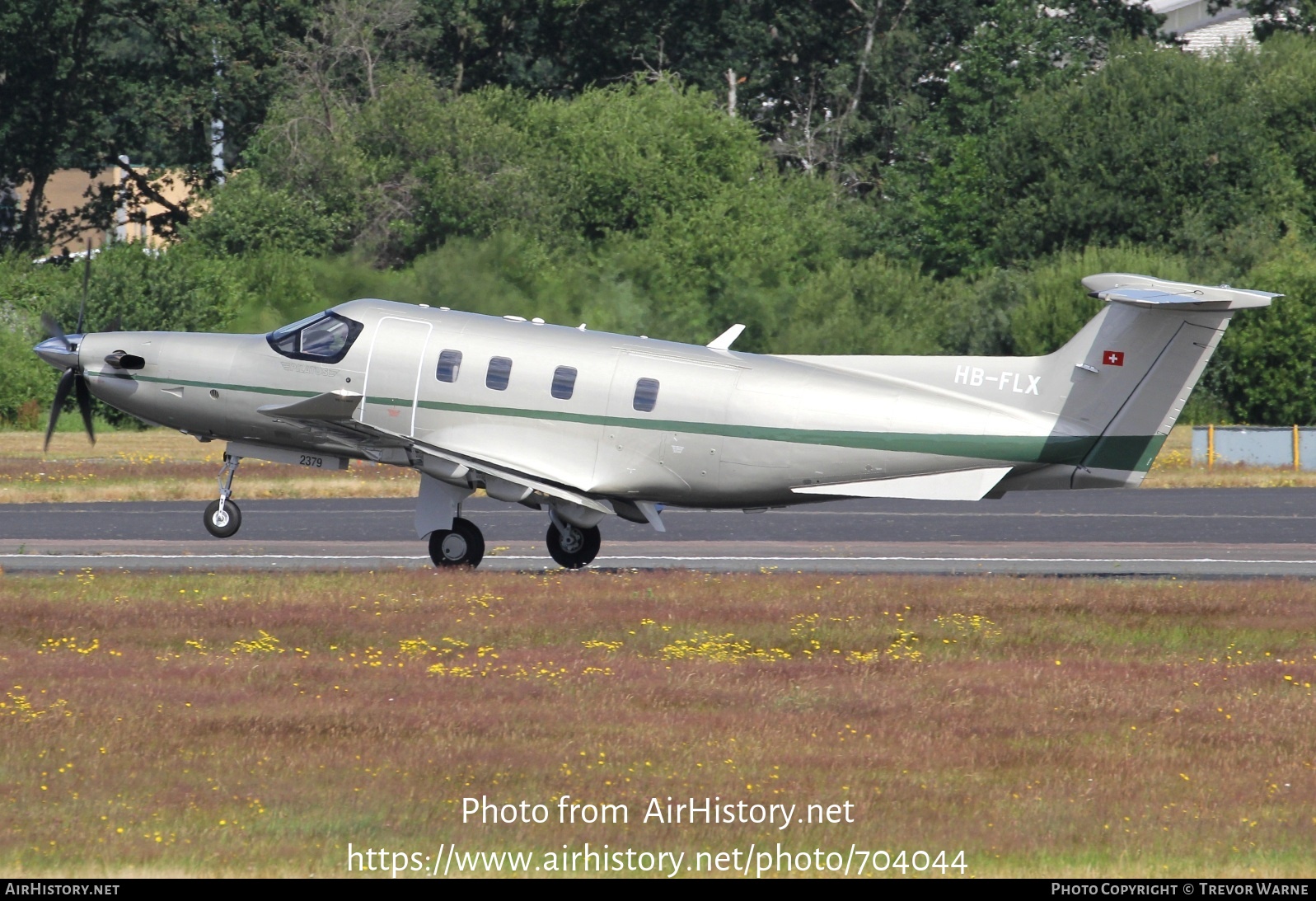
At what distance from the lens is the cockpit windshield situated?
2203 cm

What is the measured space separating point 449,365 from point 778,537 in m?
8.73

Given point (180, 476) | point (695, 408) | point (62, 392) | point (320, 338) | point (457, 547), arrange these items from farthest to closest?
1. point (180, 476)
2. point (62, 392)
3. point (457, 547)
4. point (320, 338)
5. point (695, 408)

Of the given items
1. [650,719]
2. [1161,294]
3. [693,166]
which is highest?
[693,166]

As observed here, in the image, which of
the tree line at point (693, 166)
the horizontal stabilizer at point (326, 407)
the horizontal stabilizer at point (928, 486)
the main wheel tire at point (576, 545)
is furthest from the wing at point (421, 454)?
the tree line at point (693, 166)

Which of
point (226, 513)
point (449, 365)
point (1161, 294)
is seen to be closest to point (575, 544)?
point (449, 365)

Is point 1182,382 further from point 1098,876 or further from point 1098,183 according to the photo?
point 1098,183

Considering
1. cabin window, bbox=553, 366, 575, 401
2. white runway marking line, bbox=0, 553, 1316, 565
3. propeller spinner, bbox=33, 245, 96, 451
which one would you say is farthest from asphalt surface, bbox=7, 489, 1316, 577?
cabin window, bbox=553, 366, 575, 401

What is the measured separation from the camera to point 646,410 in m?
21.4

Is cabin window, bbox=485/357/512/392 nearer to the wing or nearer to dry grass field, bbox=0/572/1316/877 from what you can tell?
the wing

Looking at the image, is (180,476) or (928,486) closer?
(928,486)

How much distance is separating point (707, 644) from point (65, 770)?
6808 mm

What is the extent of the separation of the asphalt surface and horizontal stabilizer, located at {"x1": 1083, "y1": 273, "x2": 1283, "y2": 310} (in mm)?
5282

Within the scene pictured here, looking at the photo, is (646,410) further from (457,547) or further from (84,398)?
(84,398)

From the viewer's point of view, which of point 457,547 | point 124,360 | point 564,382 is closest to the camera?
point 564,382
